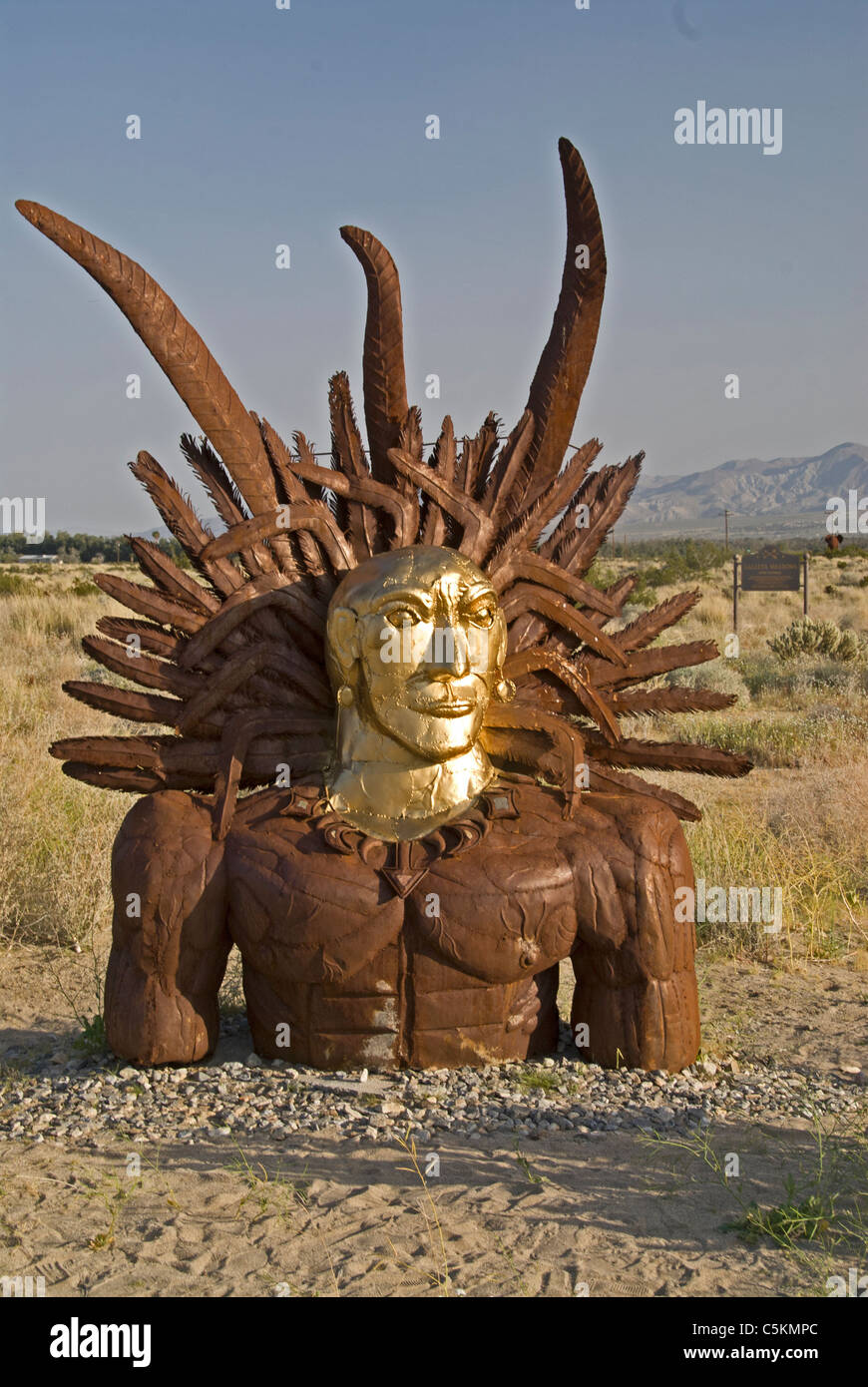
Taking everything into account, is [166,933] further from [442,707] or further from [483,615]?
[483,615]

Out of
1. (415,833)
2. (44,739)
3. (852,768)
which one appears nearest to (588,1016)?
(415,833)

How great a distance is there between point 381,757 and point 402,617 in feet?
1.73

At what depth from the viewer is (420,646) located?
173 inches

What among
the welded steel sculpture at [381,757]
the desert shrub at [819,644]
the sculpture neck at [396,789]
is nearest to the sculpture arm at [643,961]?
the welded steel sculpture at [381,757]

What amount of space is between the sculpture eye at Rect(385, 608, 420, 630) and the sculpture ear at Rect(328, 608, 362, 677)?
144mm

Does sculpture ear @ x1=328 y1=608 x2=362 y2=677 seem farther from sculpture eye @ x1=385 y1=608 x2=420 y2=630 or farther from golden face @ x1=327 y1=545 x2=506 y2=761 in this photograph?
sculpture eye @ x1=385 y1=608 x2=420 y2=630

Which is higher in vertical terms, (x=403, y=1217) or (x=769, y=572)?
(x=769, y=572)

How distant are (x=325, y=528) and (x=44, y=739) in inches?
257

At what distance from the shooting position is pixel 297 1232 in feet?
11.5

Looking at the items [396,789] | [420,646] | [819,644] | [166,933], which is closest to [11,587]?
[819,644]

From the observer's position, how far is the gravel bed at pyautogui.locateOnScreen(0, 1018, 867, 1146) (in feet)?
13.8

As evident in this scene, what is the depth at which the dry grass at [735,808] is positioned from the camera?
23.5ft

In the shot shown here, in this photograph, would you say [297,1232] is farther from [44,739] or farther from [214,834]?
[44,739]

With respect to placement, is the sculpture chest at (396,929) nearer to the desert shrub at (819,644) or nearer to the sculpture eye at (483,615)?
the sculpture eye at (483,615)
